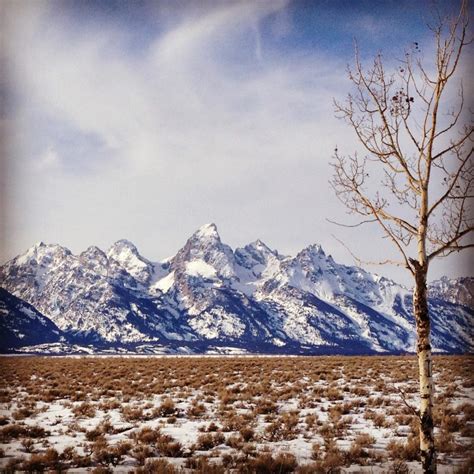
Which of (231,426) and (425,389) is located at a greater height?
(425,389)

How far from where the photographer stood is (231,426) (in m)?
14.4

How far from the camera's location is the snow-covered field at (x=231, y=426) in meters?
10.5

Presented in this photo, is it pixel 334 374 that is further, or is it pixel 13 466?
pixel 334 374

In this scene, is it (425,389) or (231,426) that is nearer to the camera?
(425,389)

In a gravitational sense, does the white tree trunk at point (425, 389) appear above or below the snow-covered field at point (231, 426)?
above

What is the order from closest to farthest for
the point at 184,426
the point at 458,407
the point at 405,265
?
1. the point at 405,265
2. the point at 184,426
3. the point at 458,407

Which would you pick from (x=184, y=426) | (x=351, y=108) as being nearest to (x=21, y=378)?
(x=184, y=426)

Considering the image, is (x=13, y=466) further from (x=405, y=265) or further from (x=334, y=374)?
(x=334, y=374)

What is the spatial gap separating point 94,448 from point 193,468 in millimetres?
3022

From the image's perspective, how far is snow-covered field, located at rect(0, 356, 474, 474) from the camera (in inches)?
414

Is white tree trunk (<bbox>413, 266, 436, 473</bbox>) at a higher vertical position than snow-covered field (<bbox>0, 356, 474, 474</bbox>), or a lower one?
higher

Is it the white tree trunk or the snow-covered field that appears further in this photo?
the snow-covered field

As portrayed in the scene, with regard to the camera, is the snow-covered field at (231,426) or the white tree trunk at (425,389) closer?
the white tree trunk at (425,389)

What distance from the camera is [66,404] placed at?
1903 centimetres
